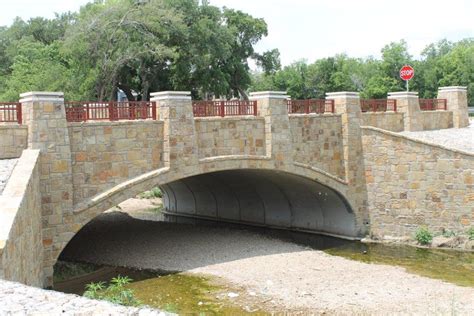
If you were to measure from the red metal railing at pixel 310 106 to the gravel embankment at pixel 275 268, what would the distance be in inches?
190

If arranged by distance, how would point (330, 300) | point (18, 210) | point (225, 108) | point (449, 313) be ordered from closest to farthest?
point (18, 210), point (449, 313), point (330, 300), point (225, 108)

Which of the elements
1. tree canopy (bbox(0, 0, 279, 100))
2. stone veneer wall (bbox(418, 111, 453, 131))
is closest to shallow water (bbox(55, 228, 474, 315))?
stone veneer wall (bbox(418, 111, 453, 131))

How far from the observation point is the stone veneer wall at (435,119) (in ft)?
89.8

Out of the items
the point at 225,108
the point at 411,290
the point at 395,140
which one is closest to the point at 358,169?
the point at 395,140

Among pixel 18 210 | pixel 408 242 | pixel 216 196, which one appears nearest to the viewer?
pixel 18 210

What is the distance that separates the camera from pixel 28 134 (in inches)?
623

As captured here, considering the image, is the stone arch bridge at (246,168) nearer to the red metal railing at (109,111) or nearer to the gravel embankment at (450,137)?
the red metal railing at (109,111)

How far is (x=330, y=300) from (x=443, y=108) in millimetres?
17261

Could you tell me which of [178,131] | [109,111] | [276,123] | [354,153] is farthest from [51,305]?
[354,153]

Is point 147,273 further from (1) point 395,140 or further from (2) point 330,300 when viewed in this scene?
(1) point 395,140

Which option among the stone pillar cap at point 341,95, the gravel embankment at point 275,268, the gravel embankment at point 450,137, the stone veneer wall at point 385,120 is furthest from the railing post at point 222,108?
the gravel embankment at point 450,137

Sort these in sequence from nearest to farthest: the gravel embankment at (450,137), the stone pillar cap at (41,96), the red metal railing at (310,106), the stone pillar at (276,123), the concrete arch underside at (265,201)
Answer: the stone pillar cap at (41,96) → the stone pillar at (276,123) → the red metal railing at (310,106) → the concrete arch underside at (265,201) → the gravel embankment at (450,137)

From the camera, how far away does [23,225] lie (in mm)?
11484

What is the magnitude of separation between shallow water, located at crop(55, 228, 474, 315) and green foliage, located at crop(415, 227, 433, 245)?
445 millimetres
